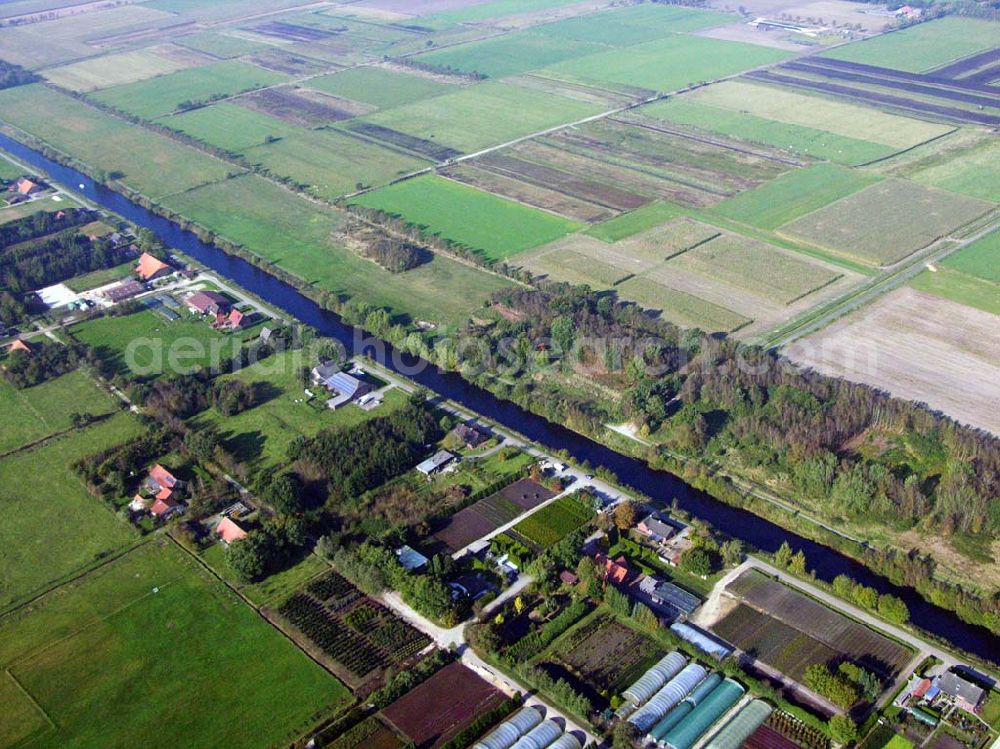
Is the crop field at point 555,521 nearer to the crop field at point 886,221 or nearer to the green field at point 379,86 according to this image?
the crop field at point 886,221

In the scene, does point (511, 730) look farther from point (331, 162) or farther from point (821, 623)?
point (331, 162)

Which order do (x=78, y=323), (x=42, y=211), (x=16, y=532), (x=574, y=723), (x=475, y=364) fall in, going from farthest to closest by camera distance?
(x=42, y=211)
(x=78, y=323)
(x=475, y=364)
(x=16, y=532)
(x=574, y=723)

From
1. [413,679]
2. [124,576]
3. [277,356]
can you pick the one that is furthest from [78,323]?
[413,679]

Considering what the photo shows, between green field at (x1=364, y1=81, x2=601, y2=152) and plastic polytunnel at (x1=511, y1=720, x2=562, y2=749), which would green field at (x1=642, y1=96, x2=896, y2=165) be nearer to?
green field at (x1=364, y1=81, x2=601, y2=152)

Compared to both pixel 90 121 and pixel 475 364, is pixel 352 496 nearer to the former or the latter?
pixel 475 364

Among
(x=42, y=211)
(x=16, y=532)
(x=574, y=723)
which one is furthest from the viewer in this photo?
(x=42, y=211)

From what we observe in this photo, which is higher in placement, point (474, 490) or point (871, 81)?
point (871, 81)

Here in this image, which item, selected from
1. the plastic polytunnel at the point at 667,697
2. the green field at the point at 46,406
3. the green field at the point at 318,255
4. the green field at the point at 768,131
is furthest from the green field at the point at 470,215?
the plastic polytunnel at the point at 667,697

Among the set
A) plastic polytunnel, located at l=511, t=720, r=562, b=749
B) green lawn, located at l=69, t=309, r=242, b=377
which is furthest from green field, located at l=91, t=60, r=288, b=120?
plastic polytunnel, located at l=511, t=720, r=562, b=749
